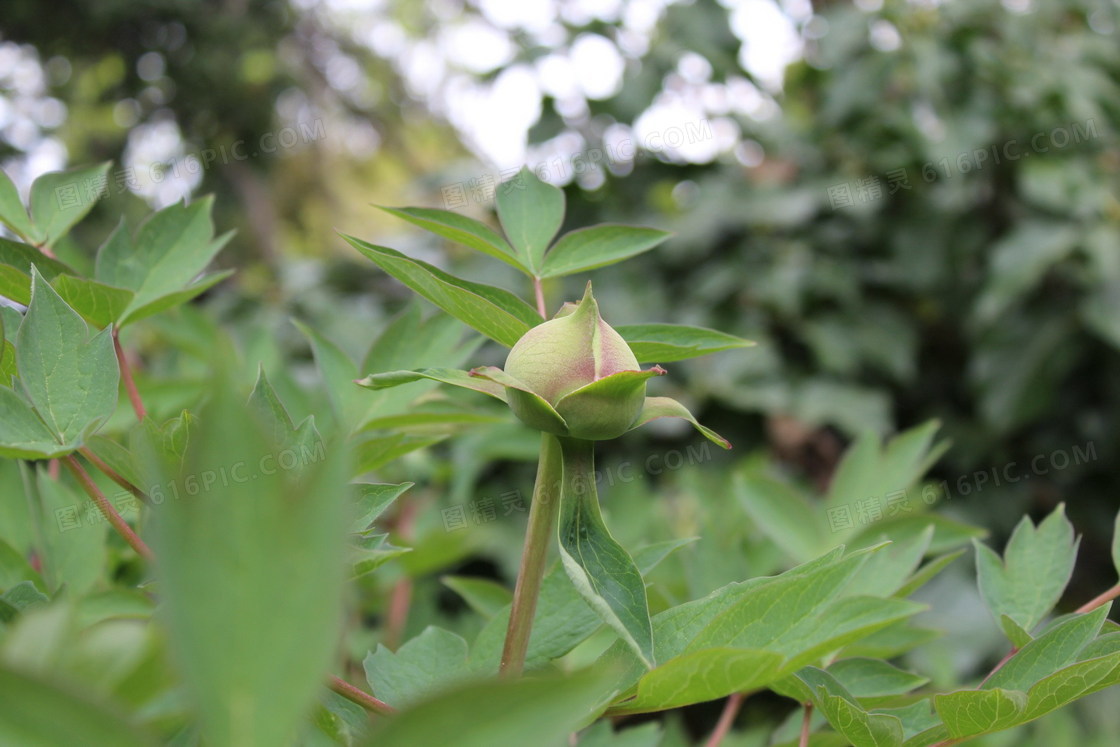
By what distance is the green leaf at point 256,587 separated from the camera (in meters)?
0.15

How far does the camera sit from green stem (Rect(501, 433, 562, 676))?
A: 30cm

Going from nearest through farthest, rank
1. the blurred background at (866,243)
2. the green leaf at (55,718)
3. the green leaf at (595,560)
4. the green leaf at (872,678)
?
the green leaf at (55,718)
the green leaf at (595,560)
the green leaf at (872,678)
the blurred background at (866,243)

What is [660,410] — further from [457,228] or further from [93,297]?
[93,297]

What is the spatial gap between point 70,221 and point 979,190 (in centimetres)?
150

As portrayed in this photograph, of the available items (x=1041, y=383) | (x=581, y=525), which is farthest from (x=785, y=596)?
(x=1041, y=383)

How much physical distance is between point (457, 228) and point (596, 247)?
0.07 meters

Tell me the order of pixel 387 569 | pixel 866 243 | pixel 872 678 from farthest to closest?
pixel 866 243 → pixel 387 569 → pixel 872 678

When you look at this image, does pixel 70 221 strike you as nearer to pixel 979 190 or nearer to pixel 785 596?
pixel 785 596

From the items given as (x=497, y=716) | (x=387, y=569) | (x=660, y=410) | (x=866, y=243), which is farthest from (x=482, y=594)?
(x=866, y=243)

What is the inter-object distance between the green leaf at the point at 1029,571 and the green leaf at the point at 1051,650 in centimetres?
4

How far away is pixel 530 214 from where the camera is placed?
0.39m

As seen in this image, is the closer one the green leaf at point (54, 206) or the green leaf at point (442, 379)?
the green leaf at point (442, 379)

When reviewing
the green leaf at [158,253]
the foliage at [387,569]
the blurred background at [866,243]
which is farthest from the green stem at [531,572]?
the blurred background at [866,243]

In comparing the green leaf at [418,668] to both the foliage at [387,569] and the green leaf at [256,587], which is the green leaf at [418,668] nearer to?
the foliage at [387,569]
